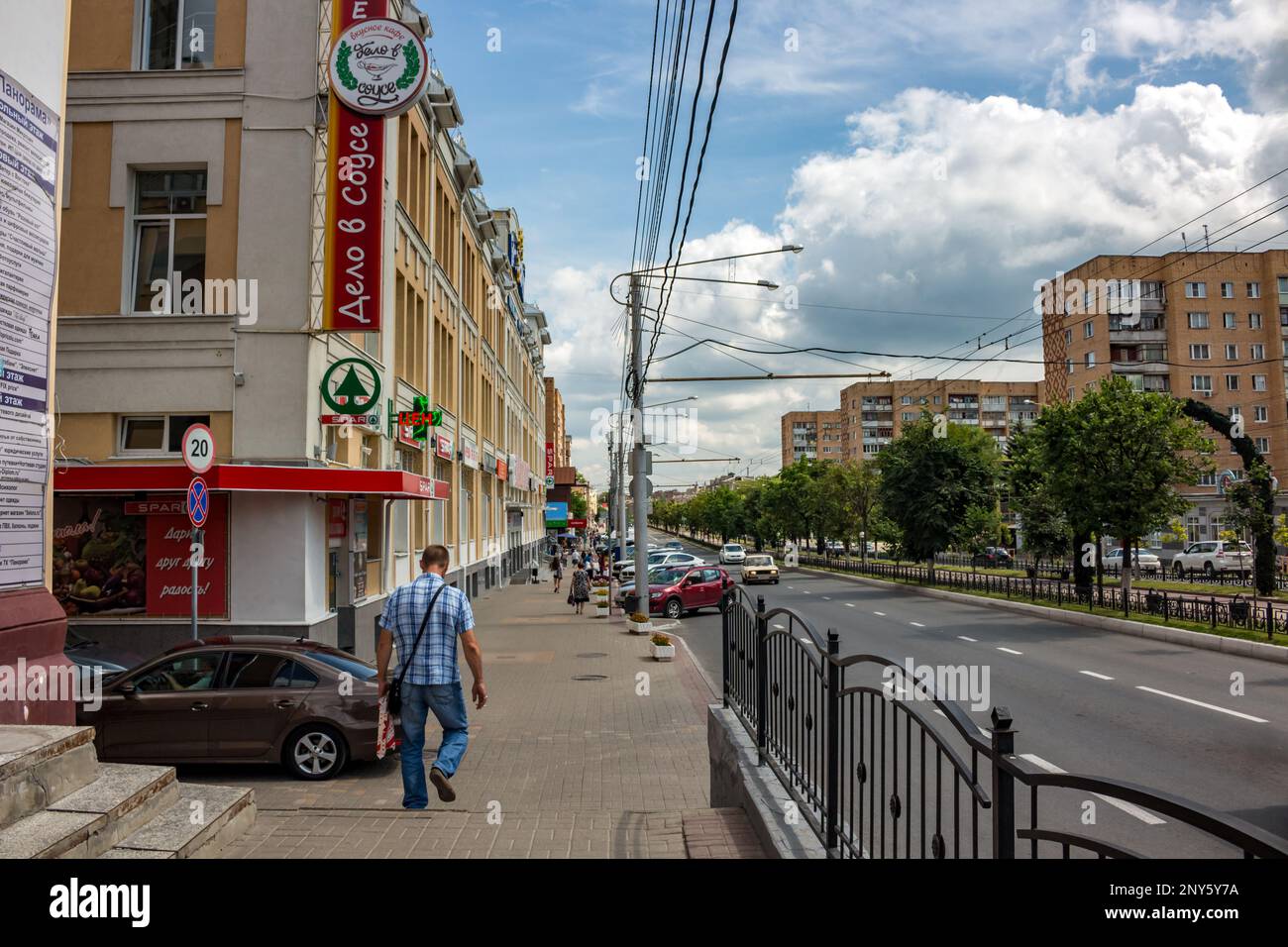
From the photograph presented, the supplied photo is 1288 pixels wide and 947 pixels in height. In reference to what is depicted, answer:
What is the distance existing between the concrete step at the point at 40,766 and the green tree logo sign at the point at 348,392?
9437 millimetres

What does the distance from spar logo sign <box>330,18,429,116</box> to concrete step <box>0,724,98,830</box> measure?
36.2 feet

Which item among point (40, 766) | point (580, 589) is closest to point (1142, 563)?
point (580, 589)

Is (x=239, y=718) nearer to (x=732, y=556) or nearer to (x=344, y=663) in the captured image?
(x=344, y=663)

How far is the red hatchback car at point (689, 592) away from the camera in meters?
28.9

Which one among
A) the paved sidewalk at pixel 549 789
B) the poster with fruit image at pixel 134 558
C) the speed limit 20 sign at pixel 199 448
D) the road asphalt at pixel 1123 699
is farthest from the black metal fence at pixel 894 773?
the poster with fruit image at pixel 134 558

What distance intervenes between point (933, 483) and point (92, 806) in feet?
119

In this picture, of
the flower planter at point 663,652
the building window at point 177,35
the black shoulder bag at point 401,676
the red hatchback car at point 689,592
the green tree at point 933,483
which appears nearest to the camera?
the black shoulder bag at point 401,676

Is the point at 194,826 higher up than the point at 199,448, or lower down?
lower down

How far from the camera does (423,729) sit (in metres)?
6.55

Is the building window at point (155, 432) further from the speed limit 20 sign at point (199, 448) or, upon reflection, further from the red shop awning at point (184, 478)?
the speed limit 20 sign at point (199, 448)

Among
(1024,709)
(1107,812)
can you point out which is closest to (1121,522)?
(1024,709)

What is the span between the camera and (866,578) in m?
44.1

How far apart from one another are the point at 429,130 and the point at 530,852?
2245 cm

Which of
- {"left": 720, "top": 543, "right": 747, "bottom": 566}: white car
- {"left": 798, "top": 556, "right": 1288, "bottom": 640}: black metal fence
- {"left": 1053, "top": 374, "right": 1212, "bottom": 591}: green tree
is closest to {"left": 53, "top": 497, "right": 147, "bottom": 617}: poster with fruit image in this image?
{"left": 798, "top": 556, "right": 1288, "bottom": 640}: black metal fence
